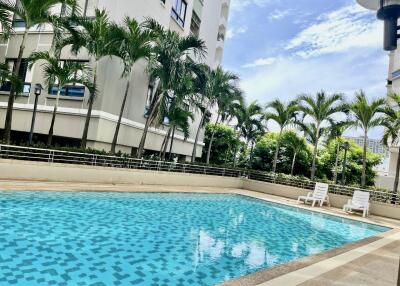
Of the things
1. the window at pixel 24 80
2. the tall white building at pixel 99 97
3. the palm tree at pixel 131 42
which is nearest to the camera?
the palm tree at pixel 131 42

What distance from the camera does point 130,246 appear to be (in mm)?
7488

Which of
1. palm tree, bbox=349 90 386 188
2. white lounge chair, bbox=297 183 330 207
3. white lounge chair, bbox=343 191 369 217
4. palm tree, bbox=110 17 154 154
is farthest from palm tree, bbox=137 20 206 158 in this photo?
white lounge chair, bbox=343 191 369 217

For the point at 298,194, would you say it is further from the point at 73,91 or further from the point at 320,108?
the point at 73,91

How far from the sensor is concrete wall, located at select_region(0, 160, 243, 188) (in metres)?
11.9

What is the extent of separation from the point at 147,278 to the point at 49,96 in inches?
566

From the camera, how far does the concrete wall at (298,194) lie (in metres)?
17.1

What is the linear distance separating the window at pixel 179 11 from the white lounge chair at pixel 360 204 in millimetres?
15810

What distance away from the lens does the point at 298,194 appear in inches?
821

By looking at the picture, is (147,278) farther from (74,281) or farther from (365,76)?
(365,76)

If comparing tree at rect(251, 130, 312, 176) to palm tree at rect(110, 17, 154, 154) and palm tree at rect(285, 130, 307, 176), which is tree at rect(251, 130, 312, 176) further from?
palm tree at rect(110, 17, 154, 154)

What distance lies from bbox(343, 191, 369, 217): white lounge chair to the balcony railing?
131 cm

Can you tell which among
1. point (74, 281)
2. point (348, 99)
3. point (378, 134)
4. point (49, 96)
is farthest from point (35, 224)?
point (348, 99)

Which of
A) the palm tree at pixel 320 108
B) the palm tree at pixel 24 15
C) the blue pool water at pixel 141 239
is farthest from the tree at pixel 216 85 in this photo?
the palm tree at pixel 24 15

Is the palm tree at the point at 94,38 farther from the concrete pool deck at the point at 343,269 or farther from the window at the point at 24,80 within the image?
the concrete pool deck at the point at 343,269
